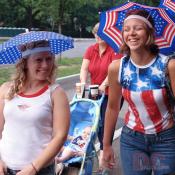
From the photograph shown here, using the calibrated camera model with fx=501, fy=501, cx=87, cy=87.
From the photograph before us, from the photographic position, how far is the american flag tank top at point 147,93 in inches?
132

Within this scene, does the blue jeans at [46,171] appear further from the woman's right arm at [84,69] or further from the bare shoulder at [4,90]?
the woman's right arm at [84,69]

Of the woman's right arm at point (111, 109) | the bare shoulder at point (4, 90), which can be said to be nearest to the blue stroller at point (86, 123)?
the woman's right arm at point (111, 109)

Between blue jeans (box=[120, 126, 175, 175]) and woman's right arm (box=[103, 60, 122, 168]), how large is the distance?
0.14 meters

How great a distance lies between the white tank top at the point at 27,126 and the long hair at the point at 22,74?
0.20 feet

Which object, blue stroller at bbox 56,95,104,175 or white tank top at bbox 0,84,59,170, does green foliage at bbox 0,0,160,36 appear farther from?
white tank top at bbox 0,84,59,170

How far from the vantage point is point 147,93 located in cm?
337

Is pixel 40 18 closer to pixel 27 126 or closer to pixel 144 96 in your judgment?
pixel 144 96

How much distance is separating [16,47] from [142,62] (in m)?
0.86

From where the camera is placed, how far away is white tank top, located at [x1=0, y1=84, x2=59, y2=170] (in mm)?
3082

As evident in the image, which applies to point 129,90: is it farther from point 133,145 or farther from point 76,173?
point 76,173

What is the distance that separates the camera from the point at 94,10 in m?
82.4

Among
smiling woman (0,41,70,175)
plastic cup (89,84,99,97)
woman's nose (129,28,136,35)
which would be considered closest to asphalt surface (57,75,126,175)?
plastic cup (89,84,99,97)

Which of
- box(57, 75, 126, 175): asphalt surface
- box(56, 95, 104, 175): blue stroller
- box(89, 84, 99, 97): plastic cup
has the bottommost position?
box(57, 75, 126, 175): asphalt surface

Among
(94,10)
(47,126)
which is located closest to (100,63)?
(47,126)
